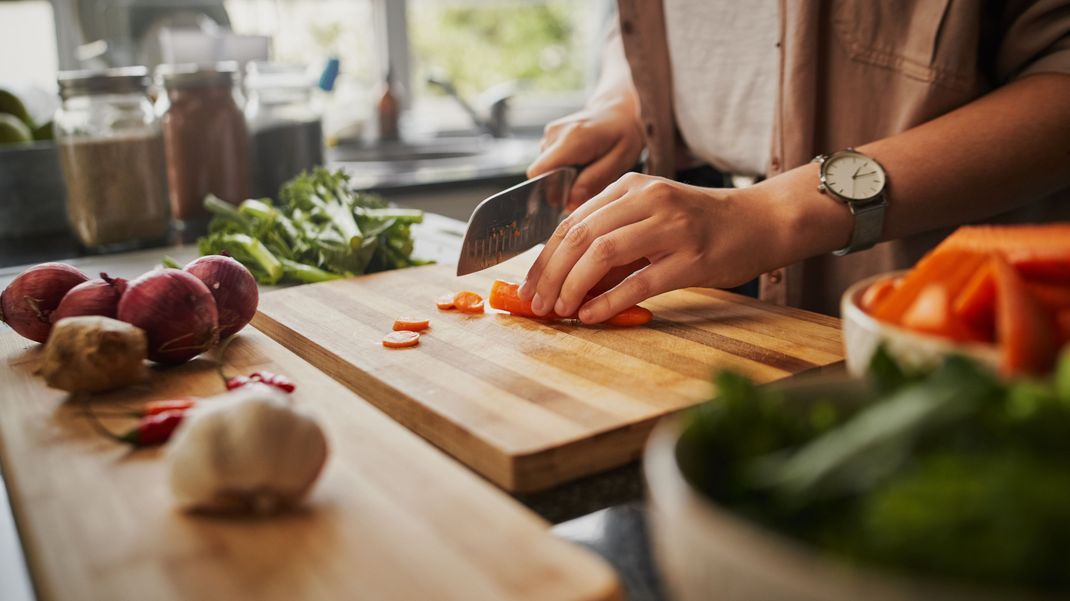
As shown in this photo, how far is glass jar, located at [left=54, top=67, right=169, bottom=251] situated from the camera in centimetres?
200

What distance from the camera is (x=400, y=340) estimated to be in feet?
4.19

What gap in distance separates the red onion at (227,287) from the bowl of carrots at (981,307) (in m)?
0.81

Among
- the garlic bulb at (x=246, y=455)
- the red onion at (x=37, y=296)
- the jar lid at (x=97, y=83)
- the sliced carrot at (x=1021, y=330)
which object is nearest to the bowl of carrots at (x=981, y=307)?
the sliced carrot at (x=1021, y=330)

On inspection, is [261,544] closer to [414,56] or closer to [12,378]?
[12,378]

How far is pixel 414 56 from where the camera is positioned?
472 centimetres

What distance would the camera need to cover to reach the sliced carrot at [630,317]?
52.7 inches

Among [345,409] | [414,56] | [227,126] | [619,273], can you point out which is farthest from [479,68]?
[345,409]

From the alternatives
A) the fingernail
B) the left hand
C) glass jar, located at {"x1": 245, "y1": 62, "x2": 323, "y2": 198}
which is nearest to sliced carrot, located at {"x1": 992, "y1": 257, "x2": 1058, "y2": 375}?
the left hand

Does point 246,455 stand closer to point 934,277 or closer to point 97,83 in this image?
point 934,277

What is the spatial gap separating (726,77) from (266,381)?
1.22 m

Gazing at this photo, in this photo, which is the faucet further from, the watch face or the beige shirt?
the watch face

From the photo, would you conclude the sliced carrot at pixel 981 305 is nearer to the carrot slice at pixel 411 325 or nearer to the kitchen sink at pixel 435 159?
the carrot slice at pixel 411 325

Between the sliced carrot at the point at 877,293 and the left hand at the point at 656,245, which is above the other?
the sliced carrot at the point at 877,293

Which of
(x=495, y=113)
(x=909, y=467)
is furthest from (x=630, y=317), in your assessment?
(x=495, y=113)
